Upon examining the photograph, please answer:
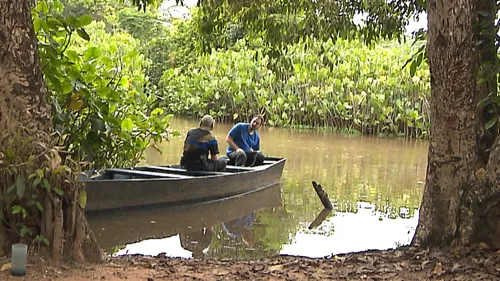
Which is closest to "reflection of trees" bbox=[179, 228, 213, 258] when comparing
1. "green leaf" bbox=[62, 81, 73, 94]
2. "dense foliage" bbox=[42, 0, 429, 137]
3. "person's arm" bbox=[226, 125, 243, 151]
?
"green leaf" bbox=[62, 81, 73, 94]

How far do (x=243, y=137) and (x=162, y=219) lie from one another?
11.2 ft

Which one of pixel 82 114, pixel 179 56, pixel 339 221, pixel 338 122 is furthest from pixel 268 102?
pixel 82 114

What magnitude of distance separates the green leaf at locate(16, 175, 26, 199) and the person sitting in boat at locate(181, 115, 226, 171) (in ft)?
20.0

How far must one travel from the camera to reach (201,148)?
409 inches

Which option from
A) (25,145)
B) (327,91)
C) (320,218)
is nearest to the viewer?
(25,145)

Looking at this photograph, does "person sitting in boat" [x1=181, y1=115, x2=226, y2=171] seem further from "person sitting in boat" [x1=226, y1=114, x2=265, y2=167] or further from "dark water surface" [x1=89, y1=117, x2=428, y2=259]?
"person sitting in boat" [x1=226, y1=114, x2=265, y2=167]

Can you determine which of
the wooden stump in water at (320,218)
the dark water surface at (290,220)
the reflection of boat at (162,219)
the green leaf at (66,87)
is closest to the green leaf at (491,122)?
the dark water surface at (290,220)

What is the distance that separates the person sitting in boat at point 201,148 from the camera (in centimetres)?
1022

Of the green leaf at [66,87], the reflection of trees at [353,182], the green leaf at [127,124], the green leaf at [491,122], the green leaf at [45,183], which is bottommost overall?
the reflection of trees at [353,182]

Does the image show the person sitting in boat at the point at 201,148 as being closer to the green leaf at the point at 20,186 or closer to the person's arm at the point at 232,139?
the person's arm at the point at 232,139

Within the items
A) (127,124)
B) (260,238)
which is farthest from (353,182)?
(127,124)

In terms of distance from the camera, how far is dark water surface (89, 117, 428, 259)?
7.68 meters

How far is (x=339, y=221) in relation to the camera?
9297mm

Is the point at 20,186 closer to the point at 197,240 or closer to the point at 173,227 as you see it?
the point at 197,240
